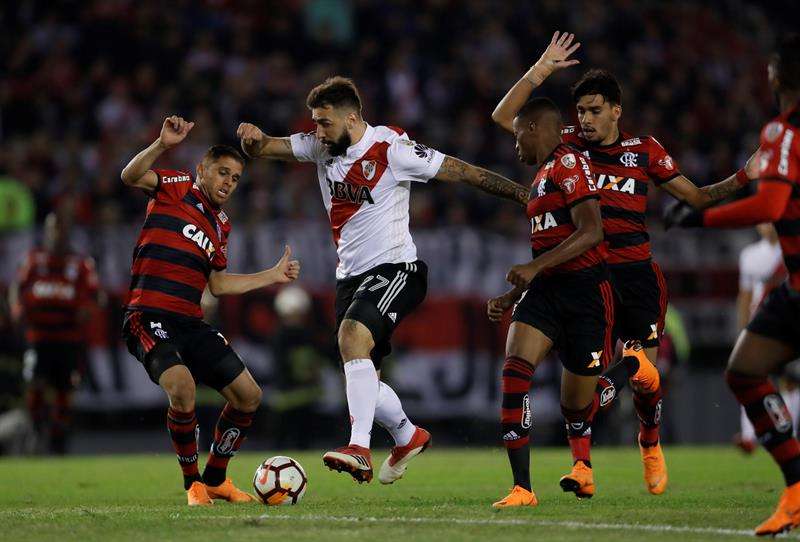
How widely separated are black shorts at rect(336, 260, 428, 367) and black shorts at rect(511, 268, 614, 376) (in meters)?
0.70

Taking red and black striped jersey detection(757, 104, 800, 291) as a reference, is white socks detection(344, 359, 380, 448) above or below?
below

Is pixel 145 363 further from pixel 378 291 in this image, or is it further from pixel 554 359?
pixel 554 359

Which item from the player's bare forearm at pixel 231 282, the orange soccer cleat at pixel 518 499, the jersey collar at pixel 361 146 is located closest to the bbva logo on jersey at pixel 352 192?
the jersey collar at pixel 361 146

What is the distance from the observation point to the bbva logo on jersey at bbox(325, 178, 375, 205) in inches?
319

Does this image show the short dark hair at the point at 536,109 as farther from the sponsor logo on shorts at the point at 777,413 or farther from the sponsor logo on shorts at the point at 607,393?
the sponsor logo on shorts at the point at 777,413

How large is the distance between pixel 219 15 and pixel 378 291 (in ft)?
43.1

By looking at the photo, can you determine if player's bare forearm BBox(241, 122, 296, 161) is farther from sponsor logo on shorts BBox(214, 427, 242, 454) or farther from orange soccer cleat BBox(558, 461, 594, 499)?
orange soccer cleat BBox(558, 461, 594, 499)

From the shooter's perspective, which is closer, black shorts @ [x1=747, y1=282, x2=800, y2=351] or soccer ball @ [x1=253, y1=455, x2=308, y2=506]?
black shorts @ [x1=747, y1=282, x2=800, y2=351]

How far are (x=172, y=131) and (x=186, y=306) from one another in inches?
43.3

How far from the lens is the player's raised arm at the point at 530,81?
8.23 metres

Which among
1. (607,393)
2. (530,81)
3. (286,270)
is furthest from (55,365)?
(530,81)

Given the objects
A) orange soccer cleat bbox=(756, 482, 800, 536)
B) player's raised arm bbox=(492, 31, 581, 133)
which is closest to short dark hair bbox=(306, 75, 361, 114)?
player's raised arm bbox=(492, 31, 581, 133)

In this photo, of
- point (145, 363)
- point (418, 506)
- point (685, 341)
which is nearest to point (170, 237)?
point (145, 363)

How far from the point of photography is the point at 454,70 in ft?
66.7
